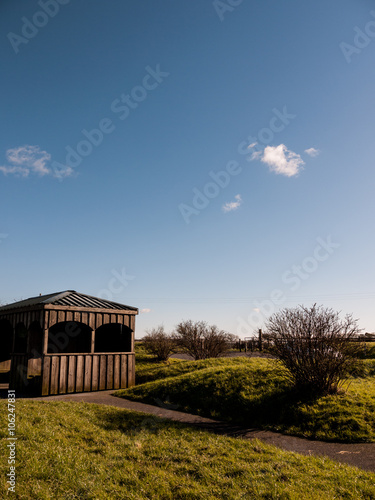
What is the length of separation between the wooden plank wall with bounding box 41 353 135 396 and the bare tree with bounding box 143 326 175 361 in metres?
7.49

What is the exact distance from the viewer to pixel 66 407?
8883 mm

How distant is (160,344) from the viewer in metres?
22.0

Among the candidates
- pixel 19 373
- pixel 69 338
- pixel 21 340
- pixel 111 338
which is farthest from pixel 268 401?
pixel 21 340

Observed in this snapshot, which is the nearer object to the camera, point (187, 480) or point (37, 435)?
point (187, 480)

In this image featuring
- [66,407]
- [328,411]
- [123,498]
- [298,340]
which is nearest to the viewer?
[123,498]

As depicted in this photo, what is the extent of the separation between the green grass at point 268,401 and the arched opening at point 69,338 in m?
4.32

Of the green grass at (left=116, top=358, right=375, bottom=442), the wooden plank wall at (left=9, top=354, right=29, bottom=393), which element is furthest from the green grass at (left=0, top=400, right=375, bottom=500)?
the wooden plank wall at (left=9, top=354, right=29, bottom=393)

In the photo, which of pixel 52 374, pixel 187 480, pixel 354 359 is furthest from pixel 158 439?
pixel 52 374

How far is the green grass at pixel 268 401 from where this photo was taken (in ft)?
25.0

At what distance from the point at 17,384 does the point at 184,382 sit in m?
6.77

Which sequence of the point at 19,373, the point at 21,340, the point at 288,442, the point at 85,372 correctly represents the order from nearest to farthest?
the point at 288,442 → the point at 85,372 → the point at 19,373 → the point at 21,340

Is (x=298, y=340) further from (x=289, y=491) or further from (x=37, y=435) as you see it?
(x=37, y=435)

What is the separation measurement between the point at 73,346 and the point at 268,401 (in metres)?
10.2

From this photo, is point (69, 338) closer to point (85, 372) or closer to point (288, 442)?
point (85, 372)
